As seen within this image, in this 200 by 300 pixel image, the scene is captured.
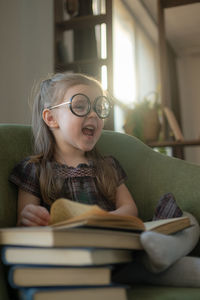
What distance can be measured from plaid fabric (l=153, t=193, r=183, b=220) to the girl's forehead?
0.37 m

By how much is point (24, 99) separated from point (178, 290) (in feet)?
7.39

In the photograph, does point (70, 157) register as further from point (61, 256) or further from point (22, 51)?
point (22, 51)

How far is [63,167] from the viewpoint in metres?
1.18

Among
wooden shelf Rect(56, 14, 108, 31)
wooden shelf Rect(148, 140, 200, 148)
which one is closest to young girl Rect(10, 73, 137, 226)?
wooden shelf Rect(56, 14, 108, 31)

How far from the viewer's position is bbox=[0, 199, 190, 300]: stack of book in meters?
0.66

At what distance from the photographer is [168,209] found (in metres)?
0.98

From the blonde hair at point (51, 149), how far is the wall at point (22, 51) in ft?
5.02

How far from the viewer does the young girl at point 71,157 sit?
3.61ft

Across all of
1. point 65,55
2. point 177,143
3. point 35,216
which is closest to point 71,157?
point 35,216

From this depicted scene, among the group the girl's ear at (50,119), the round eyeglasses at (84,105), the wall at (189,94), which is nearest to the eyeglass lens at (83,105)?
the round eyeglasses at (84,105)

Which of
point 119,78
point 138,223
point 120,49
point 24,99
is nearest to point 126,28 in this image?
point 120,49

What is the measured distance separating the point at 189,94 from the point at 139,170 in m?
5.88

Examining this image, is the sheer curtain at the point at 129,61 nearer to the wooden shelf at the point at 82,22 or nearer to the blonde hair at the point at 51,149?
the wooden shelf at the point at 82,22

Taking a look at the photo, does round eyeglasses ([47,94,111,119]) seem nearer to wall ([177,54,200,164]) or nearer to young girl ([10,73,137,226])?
young girl ([10,73,137,226])
